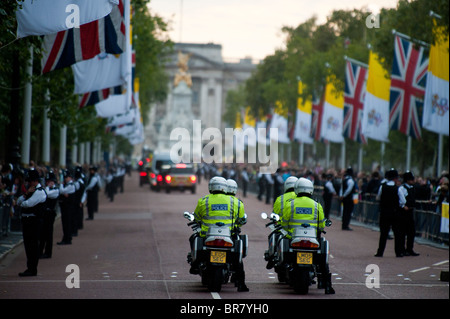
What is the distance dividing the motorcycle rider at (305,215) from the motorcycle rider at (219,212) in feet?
2.19

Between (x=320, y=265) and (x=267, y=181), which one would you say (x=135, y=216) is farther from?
(x=320, y=265)

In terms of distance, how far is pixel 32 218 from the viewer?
15797mm

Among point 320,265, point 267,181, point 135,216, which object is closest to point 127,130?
point 267,181

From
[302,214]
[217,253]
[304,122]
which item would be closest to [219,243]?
[217,253]

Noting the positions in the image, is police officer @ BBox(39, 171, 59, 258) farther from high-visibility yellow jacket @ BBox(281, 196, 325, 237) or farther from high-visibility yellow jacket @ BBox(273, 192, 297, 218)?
high-visibility yellow jacket @ BBox(281, 196, 325, 237)

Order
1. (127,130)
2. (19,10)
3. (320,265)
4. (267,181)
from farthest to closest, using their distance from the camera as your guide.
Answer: (127,130) → (267,181) → (19,10) → (320,265)

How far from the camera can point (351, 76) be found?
42.8 m

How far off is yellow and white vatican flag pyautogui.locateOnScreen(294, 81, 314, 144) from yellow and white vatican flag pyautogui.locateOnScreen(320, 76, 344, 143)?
5207 millimetres

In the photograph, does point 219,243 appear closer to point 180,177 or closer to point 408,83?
point 408,83

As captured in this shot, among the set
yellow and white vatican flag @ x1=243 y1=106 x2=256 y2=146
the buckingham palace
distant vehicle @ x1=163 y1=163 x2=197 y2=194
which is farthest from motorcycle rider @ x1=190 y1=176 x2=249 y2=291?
the buckingham palace

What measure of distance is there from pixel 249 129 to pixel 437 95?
4979 centimetres

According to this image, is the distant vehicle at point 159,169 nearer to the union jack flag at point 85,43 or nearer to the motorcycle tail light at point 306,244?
the union jack flag at point 85,43
